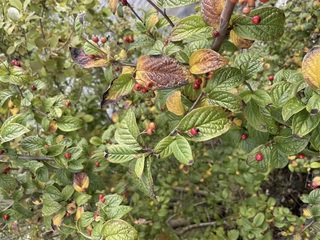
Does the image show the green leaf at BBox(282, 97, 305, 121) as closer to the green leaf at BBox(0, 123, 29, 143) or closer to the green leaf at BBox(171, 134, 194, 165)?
the green leaf at BBox(171, 134, 194, 165)

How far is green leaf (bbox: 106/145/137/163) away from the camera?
0.97 m

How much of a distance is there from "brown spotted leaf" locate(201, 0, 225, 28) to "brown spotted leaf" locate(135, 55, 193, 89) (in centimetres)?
11

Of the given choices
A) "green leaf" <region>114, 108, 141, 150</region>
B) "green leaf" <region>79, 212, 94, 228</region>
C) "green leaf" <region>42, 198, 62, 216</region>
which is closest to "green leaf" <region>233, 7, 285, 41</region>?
"green leaf" <region>114, 108, 141, 150</region>

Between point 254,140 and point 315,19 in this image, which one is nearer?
point 254,140

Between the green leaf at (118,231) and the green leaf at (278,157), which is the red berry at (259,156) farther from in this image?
the green leaf at (118,231)

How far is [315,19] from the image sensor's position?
1.90 metres

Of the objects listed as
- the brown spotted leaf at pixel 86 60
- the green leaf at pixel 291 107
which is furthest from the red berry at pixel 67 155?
the green leaf at pixel 291 107

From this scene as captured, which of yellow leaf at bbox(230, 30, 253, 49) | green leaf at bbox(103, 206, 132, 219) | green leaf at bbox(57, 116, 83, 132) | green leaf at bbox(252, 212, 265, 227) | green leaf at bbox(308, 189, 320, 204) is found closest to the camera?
yellow leaf at bbox(230, 30, 253, 49)

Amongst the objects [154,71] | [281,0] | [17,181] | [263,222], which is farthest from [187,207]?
[154,71]

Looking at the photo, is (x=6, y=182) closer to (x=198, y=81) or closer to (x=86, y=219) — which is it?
(x=86, y=219)

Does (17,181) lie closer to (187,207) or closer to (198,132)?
(198,132)

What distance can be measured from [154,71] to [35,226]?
3.02ft

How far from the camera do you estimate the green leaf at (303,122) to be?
830 millimetres

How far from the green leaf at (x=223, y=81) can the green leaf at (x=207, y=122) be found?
0.06 meters
